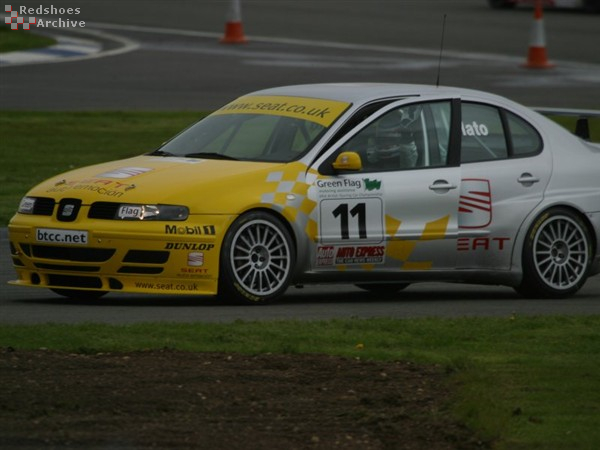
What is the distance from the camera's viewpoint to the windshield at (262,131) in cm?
1075

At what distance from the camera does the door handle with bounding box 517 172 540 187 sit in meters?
11.2

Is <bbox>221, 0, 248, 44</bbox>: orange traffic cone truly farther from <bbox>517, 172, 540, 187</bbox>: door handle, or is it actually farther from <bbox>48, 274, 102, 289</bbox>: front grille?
<bbox>48, 274, 102, 289</bbox>: front grille

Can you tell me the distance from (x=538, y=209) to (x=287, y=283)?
6.28ft

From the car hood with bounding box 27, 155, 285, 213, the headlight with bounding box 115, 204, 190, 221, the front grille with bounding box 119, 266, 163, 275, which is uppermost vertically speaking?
the car hood with bounding box 27, 155, 285, 213

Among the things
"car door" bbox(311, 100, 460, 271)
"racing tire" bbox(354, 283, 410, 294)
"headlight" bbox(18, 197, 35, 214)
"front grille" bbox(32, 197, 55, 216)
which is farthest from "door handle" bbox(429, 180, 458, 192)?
"headlight" bbox(18, 197, 35, 214)

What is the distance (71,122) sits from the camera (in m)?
19.9

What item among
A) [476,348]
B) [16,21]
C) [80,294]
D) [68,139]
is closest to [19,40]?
[16,21]

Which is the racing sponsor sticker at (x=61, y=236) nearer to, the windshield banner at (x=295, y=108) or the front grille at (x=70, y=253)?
the front grille at (x=70, y=253)

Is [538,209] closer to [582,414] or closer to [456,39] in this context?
[582,414]

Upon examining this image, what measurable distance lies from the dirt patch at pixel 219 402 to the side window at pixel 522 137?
3.71 meters

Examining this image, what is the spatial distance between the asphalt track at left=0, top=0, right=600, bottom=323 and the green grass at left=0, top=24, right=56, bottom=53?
1.02 m

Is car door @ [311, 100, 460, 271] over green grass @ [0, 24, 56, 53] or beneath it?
beneath

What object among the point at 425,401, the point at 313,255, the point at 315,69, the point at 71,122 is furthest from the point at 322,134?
the point at 315,69

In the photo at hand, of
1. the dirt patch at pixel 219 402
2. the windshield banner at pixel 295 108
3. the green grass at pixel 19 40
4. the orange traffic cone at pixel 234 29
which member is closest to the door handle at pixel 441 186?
the windshield banner at pixel 295 108
